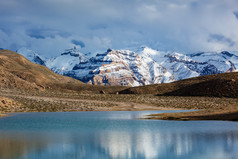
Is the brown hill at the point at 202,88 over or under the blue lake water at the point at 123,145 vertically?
over

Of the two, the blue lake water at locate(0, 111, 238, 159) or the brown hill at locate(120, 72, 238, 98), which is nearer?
the blue lake water at locate(0, 111, 238, 159)

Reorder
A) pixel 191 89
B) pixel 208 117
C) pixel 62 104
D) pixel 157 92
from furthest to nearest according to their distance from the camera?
pixel 157 92, pixel 191 89, pixel 62 104, pixel 208 117

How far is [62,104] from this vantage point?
79.8 meters

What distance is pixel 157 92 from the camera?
131 metres

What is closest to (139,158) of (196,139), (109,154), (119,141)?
(109,154)

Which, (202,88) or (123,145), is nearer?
(123,145)

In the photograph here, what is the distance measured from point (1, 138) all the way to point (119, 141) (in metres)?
11.0

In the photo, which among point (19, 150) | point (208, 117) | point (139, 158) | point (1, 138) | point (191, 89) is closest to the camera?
point (139, 158)

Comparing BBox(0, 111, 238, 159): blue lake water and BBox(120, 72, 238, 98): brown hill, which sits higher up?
BBox(120, 72, 238, 98): brown hill

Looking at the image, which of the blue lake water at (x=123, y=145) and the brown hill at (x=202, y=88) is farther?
the brown hill at (x=202, y=88)

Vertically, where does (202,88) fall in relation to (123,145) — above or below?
above

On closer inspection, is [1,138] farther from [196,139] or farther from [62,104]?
[62,104]

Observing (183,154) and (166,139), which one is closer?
(183,154)

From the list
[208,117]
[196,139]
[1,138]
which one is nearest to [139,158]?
[196,139]
